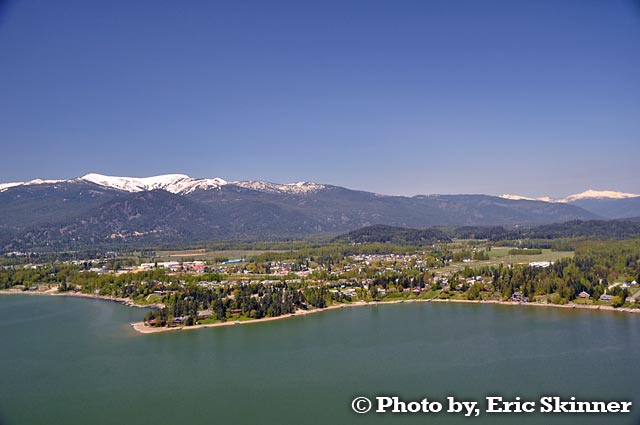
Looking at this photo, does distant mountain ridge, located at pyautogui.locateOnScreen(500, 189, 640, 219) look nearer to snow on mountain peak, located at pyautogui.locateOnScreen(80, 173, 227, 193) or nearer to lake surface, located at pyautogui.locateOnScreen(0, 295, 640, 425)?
snow on mountain peak, located at pyautogui.locateOnScreen(80, 173, 227, 193)

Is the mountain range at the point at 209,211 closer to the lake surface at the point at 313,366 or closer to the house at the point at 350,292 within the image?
the house at the point at 350,292

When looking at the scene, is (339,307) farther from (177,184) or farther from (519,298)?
(177,184)

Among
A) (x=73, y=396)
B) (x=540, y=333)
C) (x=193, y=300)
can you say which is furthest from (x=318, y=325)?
(x=73, y=396)

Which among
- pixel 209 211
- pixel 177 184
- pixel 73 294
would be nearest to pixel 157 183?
pixel 177 184

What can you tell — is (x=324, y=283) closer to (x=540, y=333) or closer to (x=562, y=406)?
(x=540, y=333)

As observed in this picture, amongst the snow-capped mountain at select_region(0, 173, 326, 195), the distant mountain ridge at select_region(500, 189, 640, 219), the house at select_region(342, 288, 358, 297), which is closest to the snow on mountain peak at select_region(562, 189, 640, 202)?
the distant mountain ridge at select_region(500, 189, 640, 219)
